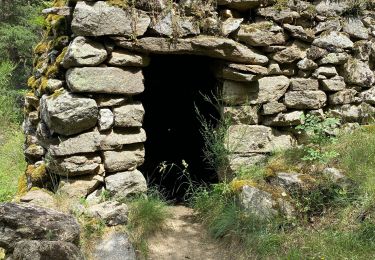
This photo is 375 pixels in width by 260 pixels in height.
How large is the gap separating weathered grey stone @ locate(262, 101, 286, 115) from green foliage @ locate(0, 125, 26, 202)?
132 inches

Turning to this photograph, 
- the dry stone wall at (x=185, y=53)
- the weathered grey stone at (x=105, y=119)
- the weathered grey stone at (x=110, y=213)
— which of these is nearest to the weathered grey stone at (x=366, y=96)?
the dry stone wall at (x=185, y=53)

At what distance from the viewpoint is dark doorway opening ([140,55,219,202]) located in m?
6.34

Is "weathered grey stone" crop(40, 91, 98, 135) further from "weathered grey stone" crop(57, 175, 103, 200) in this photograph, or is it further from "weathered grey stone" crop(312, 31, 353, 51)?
"weathered grey stone" crop(312, 31, 353, 51)

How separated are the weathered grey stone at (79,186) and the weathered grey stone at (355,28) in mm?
3608

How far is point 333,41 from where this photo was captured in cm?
496

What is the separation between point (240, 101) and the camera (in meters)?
4.79

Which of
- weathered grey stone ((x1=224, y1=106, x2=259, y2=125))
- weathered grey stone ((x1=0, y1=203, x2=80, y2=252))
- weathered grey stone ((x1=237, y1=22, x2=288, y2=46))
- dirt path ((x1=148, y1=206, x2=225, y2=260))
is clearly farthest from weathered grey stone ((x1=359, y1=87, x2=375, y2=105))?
weathered grey stone ((x1=0, y1=203, x2=80, y2=252))

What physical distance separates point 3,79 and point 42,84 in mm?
7569

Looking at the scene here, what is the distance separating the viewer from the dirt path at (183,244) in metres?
3.85

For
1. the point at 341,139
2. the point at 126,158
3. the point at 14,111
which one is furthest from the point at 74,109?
the point at 14,111

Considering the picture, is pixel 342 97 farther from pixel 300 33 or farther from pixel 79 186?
pixel 79 186

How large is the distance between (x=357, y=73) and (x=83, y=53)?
135 inches

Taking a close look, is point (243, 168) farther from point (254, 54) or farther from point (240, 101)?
point (254, 54)

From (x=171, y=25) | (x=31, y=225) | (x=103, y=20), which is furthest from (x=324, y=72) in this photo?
(x=31, y=225)
